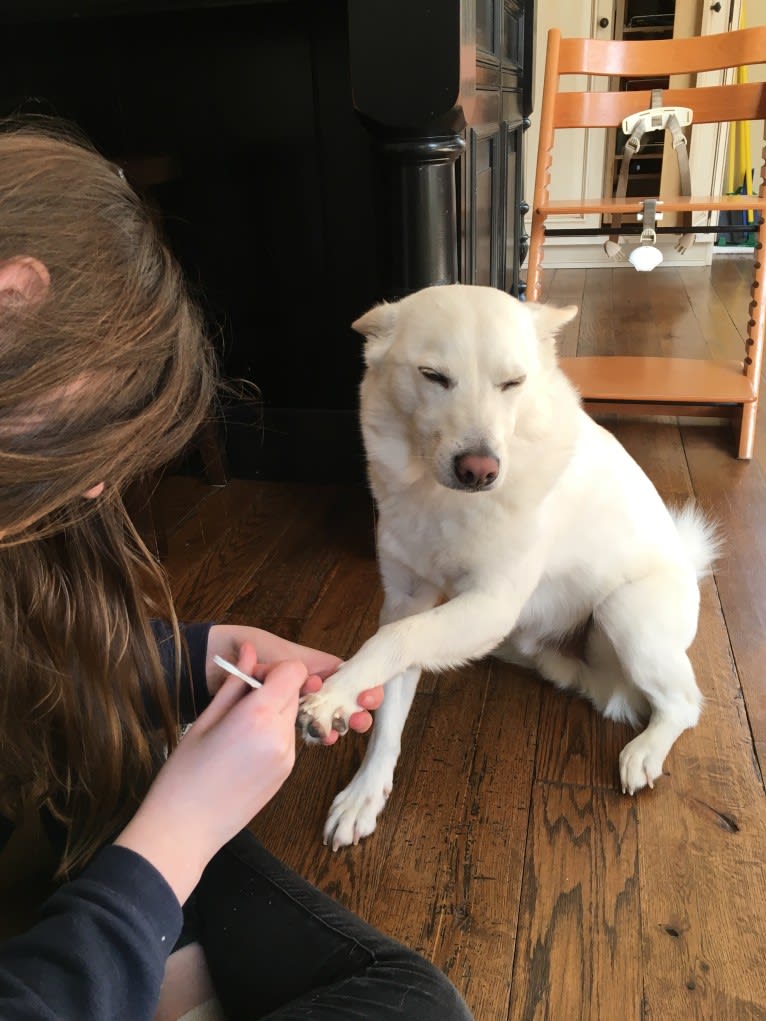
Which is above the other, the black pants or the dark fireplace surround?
the dark fireplace surround

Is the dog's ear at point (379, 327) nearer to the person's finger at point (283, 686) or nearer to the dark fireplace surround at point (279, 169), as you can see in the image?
the dark fireplace surround at point (279, 169)

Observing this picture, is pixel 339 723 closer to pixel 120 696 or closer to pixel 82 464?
pixel 120 696

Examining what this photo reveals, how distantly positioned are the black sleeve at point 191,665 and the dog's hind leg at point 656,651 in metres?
0.59

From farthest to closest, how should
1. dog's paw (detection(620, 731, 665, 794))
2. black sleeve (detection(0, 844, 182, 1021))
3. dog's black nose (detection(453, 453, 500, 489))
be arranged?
dog's paw (detection(620, 731, 665, 794)) < dog's black nose (detection(453, 453, 500, 489)) < black sleeve (detection(0, 844, 182, 1021))

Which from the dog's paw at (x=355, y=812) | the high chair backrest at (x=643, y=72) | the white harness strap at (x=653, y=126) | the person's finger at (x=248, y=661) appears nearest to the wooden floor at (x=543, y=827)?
the dog's paw at (x=355, y=812)

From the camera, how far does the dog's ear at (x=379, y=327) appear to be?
1086 millimetres

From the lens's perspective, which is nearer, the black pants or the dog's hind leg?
the black pants

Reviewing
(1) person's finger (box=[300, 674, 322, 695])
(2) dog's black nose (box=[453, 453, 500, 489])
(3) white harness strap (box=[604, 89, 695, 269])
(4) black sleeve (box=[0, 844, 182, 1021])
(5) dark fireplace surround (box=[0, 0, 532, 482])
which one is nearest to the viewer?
(4) black sleeve (box=[0, 844, 182, 1021])

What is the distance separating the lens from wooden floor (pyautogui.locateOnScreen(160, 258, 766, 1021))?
2.84 feet

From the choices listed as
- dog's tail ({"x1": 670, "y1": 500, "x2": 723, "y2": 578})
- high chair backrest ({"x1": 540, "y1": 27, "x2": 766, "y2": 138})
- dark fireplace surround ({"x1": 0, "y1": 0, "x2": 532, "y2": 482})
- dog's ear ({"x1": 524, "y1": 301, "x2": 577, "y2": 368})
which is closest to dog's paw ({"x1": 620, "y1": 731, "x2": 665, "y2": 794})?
dog's tail ({"x1": 670, "y1": 500, "x2": 723, "y2": 578})

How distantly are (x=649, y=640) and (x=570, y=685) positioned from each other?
0.20 m

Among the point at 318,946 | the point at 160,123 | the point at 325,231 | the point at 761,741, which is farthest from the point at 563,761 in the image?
the point at 160,123

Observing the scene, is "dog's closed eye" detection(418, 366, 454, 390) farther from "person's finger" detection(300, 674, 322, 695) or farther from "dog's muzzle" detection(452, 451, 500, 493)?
"person's finger" detection(300, 674, 322, 695)

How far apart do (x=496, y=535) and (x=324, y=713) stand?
13.1 inches
